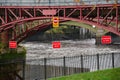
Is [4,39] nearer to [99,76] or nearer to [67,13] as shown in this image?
[67,13]

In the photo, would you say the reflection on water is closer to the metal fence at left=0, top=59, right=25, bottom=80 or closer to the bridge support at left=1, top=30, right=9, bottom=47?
the bridge support at left=1, top=30, right=9, bottom=47

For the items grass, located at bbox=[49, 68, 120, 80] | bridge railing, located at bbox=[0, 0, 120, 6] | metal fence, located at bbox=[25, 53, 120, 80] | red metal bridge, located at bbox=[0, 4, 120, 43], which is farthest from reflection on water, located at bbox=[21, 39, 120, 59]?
grass, located at bbox=[49, 68, 120, 80]

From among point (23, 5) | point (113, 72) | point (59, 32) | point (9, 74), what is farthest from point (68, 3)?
point (59, 32)

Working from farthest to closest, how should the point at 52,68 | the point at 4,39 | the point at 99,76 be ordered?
the point at 4,39
the point at 52,68
the point at 99,76

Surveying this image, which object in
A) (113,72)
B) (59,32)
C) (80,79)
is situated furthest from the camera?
(59,32)

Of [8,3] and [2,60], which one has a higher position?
[8,3]

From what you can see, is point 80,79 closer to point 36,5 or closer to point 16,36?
point 36,5

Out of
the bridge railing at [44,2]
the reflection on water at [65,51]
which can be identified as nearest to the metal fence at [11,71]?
the bridge railing at [44,2]

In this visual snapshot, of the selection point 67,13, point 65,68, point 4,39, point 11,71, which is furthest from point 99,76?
point 4,39

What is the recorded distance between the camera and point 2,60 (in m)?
39.2

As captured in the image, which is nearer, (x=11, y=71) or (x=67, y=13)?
(x=11, y=71)

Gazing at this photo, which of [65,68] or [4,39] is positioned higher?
[4,39]

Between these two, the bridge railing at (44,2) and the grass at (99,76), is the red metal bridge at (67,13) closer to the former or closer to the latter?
the bridge railing at (44,2)

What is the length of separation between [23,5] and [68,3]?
6.31 metres
